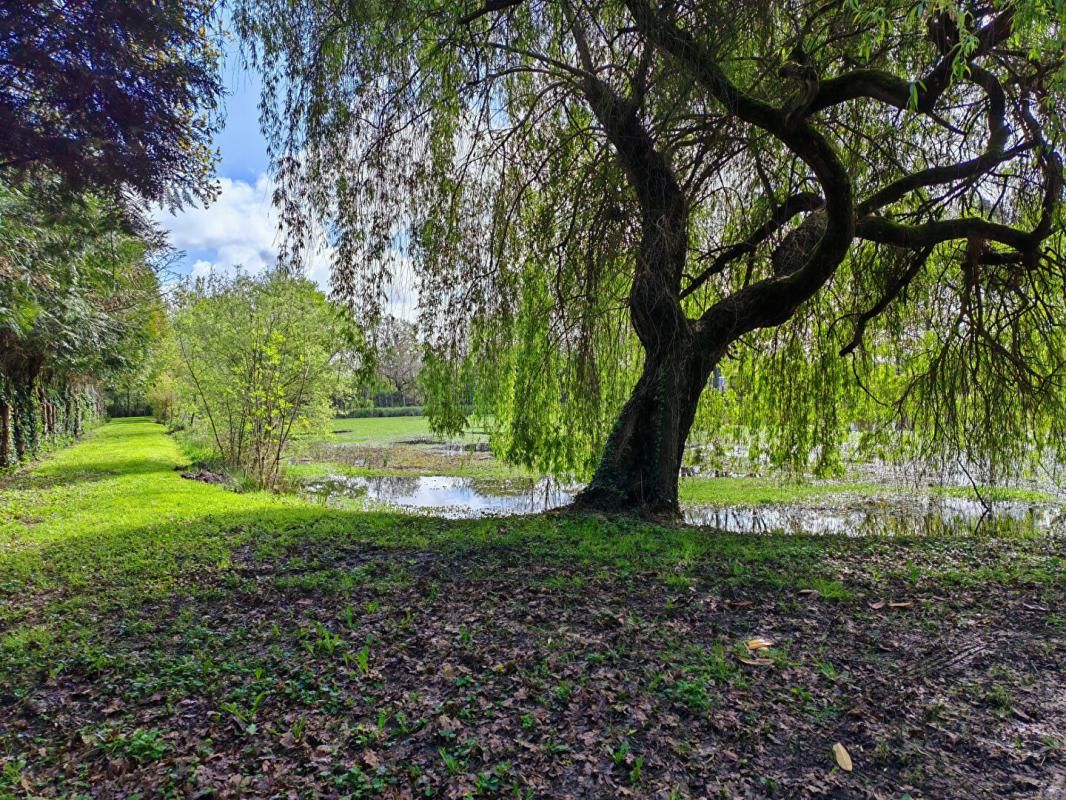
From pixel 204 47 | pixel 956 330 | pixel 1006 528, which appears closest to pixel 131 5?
pixel 204 47

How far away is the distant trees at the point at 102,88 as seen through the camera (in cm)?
330

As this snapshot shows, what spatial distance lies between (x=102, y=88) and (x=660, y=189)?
3.79 meters

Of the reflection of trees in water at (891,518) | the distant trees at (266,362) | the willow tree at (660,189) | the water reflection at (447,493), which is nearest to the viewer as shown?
the willow tree at (660,189)

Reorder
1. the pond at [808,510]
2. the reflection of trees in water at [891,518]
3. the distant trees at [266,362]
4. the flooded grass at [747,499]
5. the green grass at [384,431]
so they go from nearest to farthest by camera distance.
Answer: the reflection of trees in water at [891,518] → the pond at [808,510] → the flooded grass at [747,499] → the distant trees at [266,362] → the green grass at [384,431]

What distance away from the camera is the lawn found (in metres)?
2.13

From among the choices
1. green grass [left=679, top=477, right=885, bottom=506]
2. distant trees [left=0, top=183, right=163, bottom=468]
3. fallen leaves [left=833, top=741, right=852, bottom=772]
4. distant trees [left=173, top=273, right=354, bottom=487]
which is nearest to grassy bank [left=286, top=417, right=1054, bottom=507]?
green grass [left=679, top=477, right=885, bottom=506]

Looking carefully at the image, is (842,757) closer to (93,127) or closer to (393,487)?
(93,127)

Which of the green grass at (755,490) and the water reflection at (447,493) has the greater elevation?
the green grass at (755,490)

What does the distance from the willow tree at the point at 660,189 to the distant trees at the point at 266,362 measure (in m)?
6.76

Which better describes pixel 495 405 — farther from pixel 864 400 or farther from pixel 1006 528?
pixel 1006 528

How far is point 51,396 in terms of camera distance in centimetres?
1709

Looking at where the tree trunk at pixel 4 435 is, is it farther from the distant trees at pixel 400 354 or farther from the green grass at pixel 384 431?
the distant trees at pixel 400 354

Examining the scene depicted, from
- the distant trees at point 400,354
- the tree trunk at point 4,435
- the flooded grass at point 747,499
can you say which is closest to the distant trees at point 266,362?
the flooded grass at point 747,499

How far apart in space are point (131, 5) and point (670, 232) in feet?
12.1
